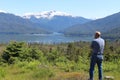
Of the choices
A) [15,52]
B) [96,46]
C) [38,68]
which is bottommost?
[38,68]

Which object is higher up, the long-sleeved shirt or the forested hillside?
the long-sleeved shirt

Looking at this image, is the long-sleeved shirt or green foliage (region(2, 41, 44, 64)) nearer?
the long-sleeved shirt

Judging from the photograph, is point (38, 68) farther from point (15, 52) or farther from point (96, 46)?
point (15, 52)

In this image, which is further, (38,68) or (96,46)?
(38,68)

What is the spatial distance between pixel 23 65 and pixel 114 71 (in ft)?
21.3

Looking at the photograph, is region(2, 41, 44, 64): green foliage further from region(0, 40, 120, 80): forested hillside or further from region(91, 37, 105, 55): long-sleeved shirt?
region(91, 37, 105, 55): long-sleeved shirt

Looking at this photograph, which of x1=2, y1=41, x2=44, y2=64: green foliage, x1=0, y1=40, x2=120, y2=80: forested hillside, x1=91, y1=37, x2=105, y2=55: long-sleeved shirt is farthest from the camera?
x1=2, y1=41, x2=44, y2=64: green foliage

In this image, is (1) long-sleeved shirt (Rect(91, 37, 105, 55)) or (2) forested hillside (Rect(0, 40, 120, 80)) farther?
(2) forested hillside (Rect(0, 40, 120, 80))

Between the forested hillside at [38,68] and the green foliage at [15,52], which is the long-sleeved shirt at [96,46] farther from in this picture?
the green foliage at [15,52]

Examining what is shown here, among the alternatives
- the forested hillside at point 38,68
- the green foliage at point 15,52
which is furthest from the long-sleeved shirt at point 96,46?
the green foliage at point 15,52

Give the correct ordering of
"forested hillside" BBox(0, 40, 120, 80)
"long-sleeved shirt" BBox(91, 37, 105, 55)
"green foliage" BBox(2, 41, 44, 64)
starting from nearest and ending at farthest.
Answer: "long-sleeved shirt" BBox(91, 37, 105, 55) → "forested hillside" BBox(0, 40, 120, 80) → "green foliage" BBox(2, 41, 44, 64)

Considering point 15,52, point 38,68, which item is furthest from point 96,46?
point 15,52

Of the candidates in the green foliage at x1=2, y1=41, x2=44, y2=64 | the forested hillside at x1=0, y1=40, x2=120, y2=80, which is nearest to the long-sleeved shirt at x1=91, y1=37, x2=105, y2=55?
the forested hillside at x1=0, y1=40, x2=120, y2=80

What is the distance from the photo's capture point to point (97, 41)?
13.3 metres
